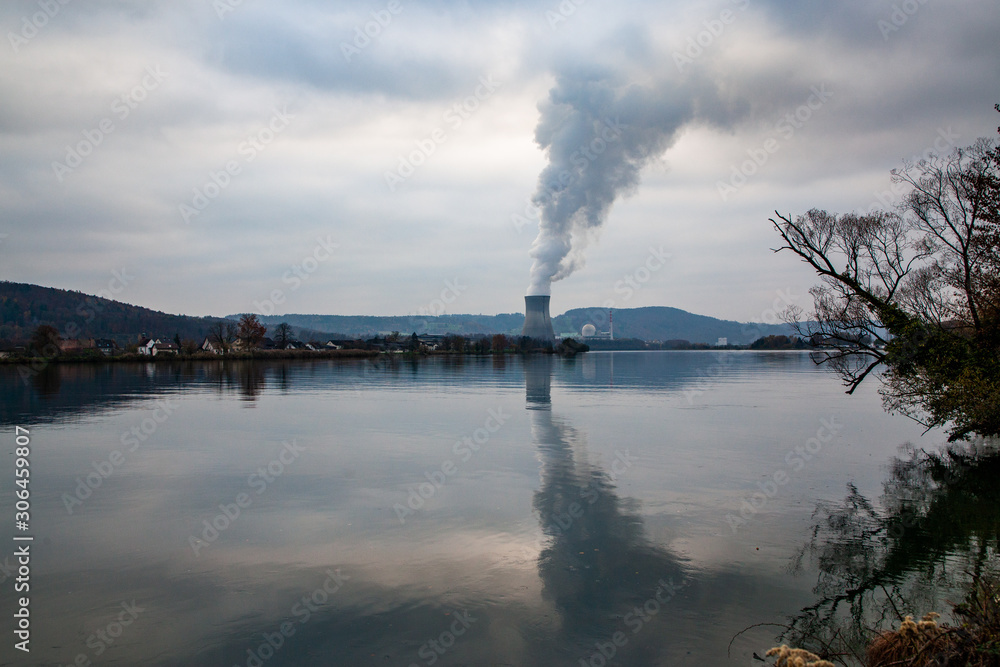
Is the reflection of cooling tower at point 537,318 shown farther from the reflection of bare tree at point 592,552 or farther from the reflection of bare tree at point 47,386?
the reflection of bare tree at point 592,552

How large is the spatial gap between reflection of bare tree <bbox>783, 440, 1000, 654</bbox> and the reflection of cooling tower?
76235mm

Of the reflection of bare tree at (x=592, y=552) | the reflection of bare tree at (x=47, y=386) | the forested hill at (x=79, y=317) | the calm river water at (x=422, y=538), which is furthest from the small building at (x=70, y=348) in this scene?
the reflection of bare tree at (x=592, y=552)

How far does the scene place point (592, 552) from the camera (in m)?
9.94

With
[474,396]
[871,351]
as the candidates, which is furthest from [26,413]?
[871,351]

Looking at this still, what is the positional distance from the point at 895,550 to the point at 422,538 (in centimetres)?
746

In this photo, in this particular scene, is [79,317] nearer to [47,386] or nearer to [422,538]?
[47,386]

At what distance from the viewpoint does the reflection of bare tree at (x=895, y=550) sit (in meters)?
7.88

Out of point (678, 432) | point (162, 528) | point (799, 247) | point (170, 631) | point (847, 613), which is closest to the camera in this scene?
point (170, 631)

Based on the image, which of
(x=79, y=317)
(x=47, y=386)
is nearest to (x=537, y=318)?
(x=47, y=386)

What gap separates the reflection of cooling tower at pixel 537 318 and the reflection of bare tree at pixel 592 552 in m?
76.4

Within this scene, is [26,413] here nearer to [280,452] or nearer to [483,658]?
[280,452]

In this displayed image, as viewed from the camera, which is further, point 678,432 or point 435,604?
point 678,432

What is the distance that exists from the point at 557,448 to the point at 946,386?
35.4 feet

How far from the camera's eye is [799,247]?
16.6 metres
